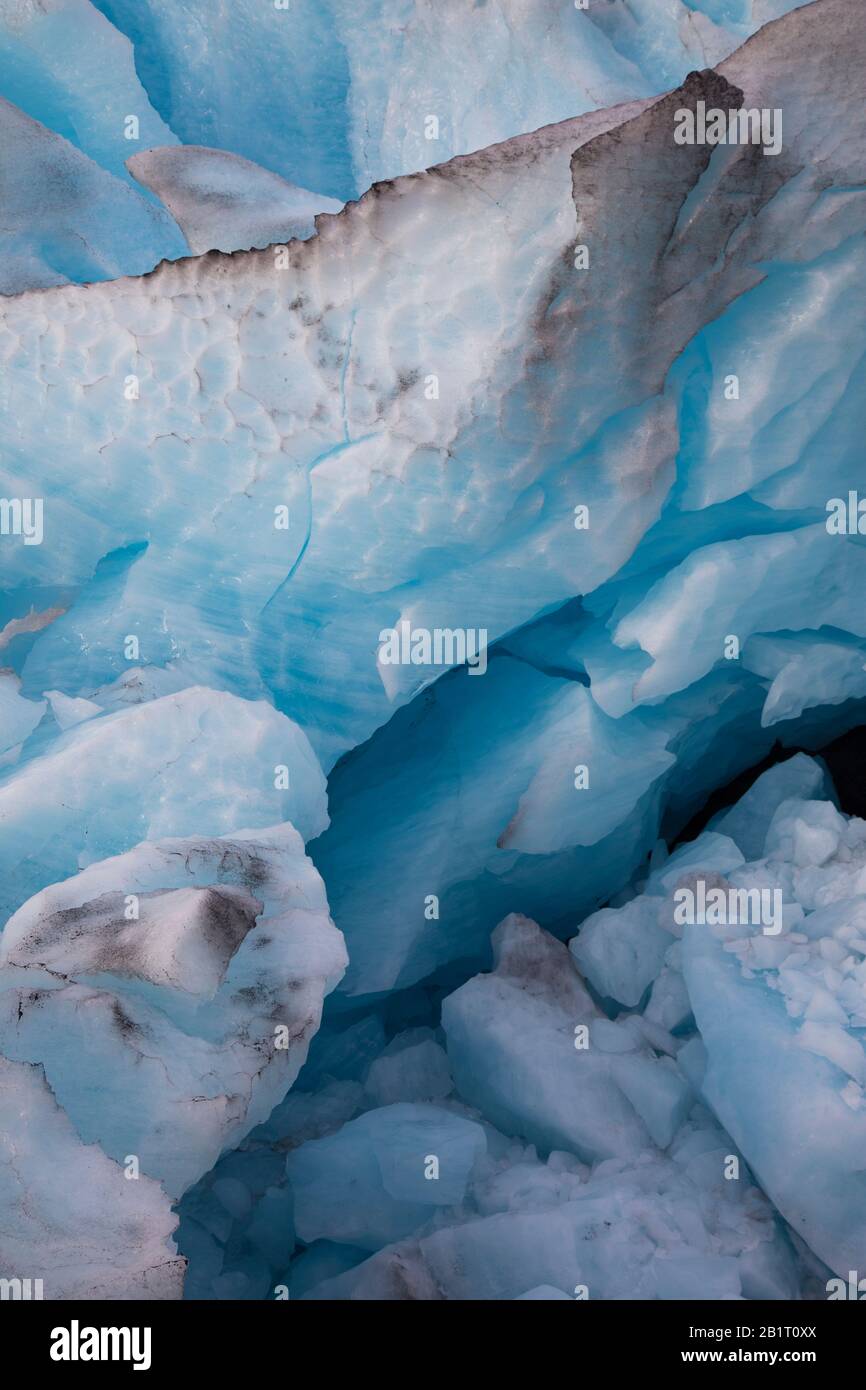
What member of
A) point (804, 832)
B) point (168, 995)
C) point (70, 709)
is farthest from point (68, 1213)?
point (804, 832)

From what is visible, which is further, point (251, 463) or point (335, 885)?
point (335, 885)

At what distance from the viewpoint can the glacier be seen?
203 cm

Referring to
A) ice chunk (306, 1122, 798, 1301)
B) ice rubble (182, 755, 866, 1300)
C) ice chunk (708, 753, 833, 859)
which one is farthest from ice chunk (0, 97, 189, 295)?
ice chunk (306, 1122, 798, 1301)

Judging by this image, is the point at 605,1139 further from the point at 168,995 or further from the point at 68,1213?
the point at 68,1213

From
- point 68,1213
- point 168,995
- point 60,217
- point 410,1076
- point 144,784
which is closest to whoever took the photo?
point 68,1213

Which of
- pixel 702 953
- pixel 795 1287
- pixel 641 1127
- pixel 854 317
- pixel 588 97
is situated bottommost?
pixel 795 1287

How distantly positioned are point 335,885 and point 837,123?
6.26 ft

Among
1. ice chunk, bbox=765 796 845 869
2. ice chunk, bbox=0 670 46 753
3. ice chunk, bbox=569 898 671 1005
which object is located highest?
ice chunk, bbox=0 670 46 753

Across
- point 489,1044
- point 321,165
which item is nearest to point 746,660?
point 489,1044

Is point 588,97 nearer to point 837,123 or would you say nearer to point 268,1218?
point 837,123

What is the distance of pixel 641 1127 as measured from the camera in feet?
7.83

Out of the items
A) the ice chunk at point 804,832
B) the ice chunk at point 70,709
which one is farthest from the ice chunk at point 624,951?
the ice chunk at point 70,709

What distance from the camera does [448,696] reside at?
2889 mm

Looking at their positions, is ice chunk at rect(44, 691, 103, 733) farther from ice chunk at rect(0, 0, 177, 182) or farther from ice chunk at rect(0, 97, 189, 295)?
ice chunk at rect(0, 0, 177, 182)
